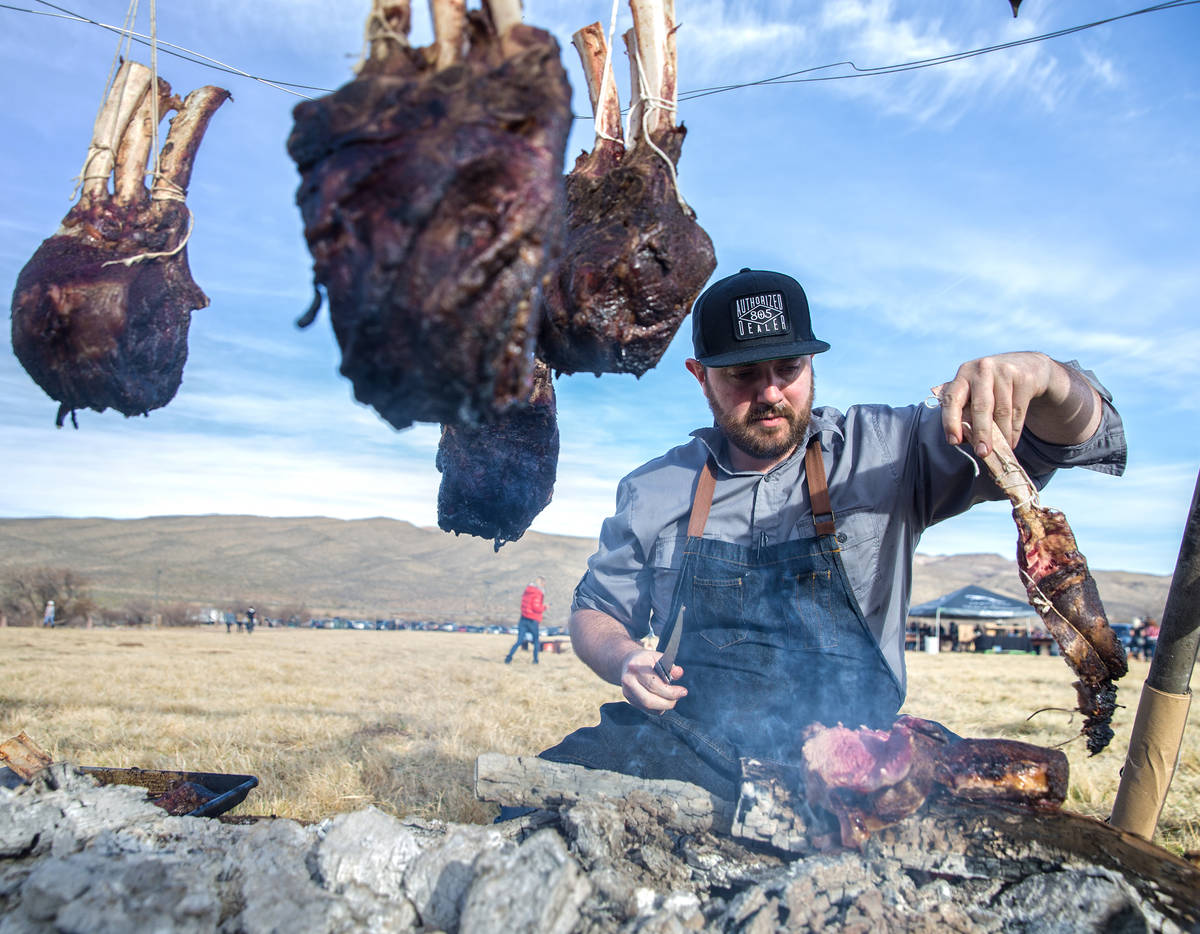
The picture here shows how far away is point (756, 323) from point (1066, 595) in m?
1.45

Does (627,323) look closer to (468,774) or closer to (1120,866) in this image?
(1120,866)

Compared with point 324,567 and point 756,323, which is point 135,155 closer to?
point 756,323

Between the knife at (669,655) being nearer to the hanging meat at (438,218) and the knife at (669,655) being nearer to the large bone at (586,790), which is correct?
the large bone at (586,790)

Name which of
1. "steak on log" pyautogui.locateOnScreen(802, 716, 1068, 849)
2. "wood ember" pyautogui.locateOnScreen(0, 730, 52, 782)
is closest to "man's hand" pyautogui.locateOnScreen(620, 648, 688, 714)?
"steak on log" pyautogui.locateOnScreen(802, 716, 1068, 849)

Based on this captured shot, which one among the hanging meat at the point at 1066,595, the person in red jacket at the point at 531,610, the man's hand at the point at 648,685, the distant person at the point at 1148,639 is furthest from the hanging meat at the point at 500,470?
the distant person at the point at 1148,639

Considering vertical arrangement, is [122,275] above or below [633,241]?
below

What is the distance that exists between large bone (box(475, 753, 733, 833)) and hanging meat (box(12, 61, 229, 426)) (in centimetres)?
182

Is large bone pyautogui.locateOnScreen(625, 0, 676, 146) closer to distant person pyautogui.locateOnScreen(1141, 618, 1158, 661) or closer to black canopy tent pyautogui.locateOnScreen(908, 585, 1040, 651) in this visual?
distant person pyautogui.locateOnScreen(1141, 618, 1158, 661)

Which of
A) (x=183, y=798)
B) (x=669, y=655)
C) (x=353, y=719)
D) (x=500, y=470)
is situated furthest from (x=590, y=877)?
(x=353, y=719)

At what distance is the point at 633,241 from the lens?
2133mm

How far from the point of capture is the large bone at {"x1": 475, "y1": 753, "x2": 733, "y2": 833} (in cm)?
242

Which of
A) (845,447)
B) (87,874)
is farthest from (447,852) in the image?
(845,447)

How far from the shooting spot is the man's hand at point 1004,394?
2.39m

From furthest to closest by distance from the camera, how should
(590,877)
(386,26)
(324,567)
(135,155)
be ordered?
→ (324,567) < (135,155) < (590,877) < (386,26)
